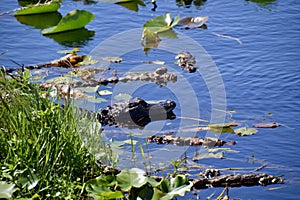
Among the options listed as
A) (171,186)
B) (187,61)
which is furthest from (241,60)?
(171,186)

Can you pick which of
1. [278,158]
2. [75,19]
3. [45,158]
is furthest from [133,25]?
[45,158]

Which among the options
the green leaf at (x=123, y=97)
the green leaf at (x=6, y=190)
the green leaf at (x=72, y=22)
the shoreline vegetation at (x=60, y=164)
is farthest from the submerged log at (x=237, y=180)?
the green leaf at (x=72, y=22)

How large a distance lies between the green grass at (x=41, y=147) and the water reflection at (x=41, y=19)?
2536mm

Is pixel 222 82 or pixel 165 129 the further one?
pixel 222 82

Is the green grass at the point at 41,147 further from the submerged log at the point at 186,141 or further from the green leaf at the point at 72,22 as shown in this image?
the green leaf at the point at 72,22

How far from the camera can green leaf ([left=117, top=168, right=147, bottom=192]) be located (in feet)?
8.75

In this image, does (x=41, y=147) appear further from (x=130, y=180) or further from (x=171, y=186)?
(x=171, y=186)

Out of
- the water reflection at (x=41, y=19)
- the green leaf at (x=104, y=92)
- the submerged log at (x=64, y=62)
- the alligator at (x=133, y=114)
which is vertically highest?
the water reflection at (x=41, y=19)

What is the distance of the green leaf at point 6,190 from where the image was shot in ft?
8.27

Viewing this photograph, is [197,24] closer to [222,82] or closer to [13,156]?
[222,82]

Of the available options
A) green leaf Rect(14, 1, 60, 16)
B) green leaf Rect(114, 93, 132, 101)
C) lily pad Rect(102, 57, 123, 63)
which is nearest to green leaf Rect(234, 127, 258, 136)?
green leaf Rect(114, 93, 132, 101)

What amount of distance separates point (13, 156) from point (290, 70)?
2.28 meters

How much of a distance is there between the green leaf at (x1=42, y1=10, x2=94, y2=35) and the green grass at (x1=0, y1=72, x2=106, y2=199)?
2207 millimetres

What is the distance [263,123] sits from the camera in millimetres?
3695
